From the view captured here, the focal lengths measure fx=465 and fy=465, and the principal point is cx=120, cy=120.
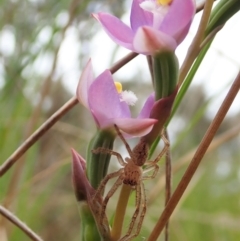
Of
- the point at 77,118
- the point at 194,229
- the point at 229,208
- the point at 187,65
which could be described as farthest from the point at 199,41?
the point at 77,118

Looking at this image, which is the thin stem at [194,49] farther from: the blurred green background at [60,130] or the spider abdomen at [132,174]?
the blurred green background at [60,130]

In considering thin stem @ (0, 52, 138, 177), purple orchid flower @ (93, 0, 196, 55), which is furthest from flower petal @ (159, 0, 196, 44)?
thin stem @ (0, 52, 138, 177)

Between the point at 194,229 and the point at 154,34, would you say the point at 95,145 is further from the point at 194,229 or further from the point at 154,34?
the point at 194,229

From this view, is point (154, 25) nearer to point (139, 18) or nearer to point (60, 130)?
point (139, 18)

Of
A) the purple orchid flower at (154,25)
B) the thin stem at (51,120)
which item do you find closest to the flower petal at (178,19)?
the purple orchid flower at (154,25)

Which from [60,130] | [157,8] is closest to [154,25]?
[157,8]
